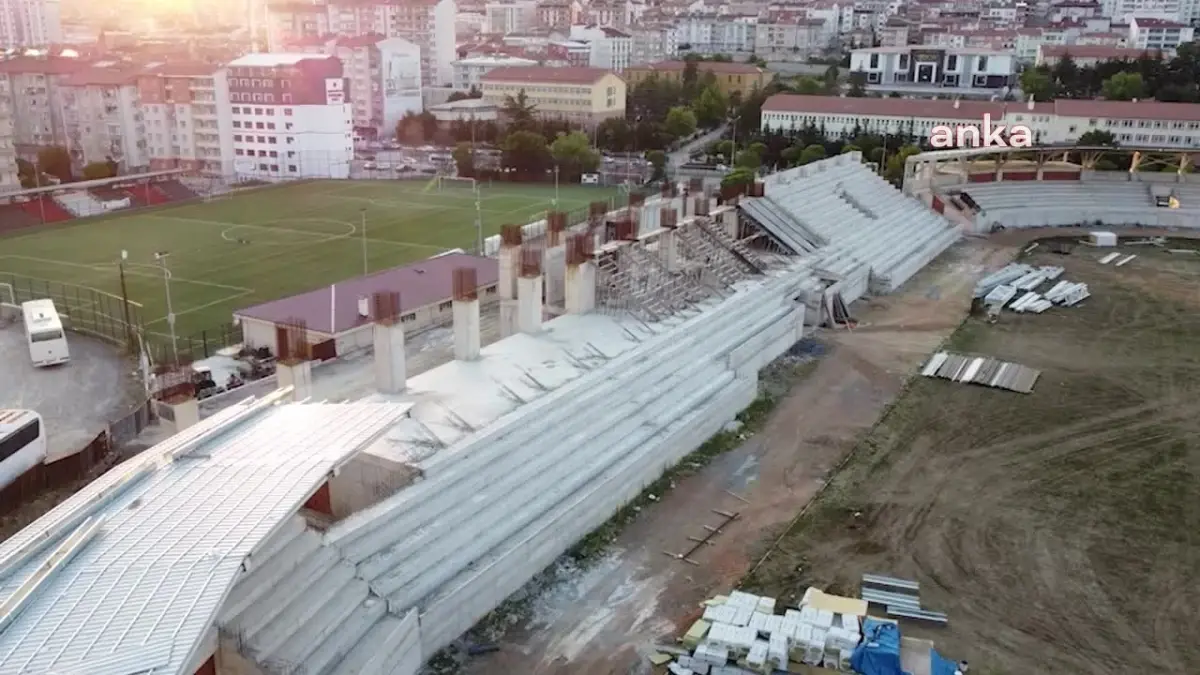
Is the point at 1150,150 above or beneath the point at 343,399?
above

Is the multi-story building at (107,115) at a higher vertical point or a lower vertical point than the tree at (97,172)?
higher

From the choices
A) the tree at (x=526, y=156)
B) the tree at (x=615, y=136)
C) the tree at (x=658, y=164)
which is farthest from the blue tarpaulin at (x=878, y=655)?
the tree at (x=615, y=136)

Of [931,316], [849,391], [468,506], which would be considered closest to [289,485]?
[468,506]

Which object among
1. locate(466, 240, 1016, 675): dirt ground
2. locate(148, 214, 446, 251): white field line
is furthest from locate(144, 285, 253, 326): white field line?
locate(466, 240, 1016, 675): dirt ground

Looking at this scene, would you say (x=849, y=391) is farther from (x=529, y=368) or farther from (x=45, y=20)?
(x=45, y=20)

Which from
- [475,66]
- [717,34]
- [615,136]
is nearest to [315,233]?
[615,136]

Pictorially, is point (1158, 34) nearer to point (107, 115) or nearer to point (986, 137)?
point (986, 137)

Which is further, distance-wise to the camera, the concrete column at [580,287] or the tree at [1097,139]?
the tree at [1097,139]

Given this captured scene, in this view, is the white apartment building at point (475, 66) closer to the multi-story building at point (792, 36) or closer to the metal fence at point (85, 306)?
the multi-story building at point (792, 36)
